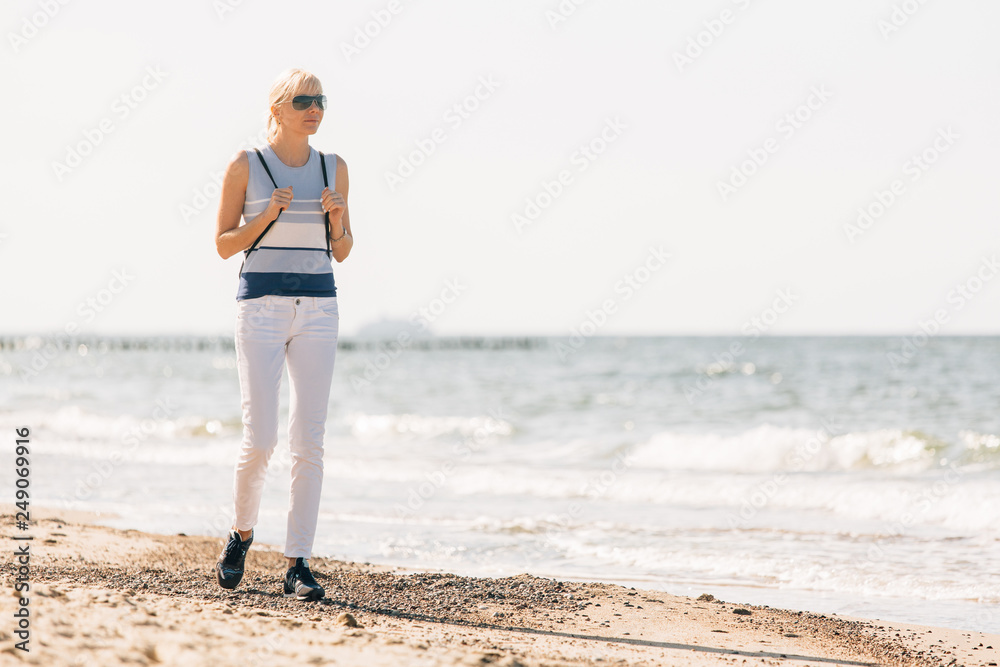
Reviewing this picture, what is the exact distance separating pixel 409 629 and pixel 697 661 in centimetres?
106

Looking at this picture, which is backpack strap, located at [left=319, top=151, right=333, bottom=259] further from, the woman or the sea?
the sea

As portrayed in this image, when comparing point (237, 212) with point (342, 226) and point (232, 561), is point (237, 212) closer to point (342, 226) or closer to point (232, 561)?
point (342, 226)

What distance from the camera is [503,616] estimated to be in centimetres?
376

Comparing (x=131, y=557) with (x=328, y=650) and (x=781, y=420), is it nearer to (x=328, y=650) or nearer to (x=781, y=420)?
(x=328, y=650)

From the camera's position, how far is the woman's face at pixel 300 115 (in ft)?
11.5

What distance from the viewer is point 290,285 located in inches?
137

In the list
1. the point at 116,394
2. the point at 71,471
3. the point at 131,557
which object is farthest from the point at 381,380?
Answer: the point at 131,557

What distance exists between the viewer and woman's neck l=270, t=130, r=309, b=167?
3.58m

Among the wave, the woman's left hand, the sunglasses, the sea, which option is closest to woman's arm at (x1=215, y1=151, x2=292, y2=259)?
the woman's left hand

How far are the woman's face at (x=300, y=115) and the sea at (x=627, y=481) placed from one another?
267 centimetres

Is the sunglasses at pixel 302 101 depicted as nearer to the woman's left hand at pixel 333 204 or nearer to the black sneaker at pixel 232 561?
the woman's left hand at pixel 333 204

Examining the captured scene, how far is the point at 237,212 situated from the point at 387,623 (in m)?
1.69

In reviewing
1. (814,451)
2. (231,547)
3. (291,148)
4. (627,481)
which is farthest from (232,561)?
(814,451)

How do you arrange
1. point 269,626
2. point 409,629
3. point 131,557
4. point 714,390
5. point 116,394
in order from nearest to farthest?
point 269,626, point 409,629, point 131,557, point 714,390, point 116,394
